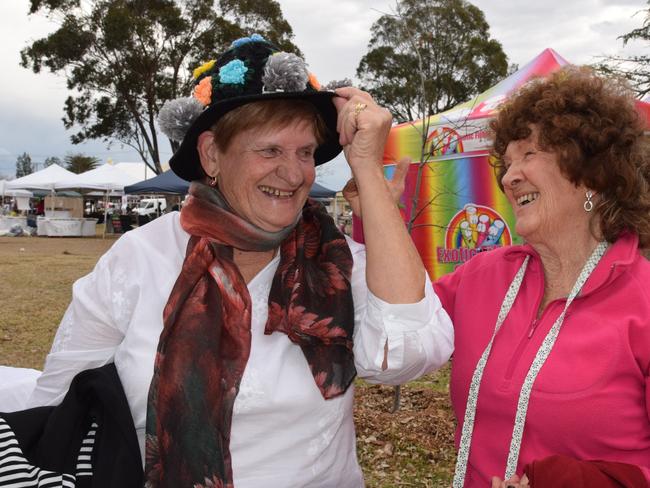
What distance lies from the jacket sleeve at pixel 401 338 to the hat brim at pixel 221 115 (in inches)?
24.5

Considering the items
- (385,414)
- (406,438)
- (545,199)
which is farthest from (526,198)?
(385,414)

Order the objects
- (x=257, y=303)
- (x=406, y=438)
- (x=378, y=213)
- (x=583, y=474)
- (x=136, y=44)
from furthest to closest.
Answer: (x=136, y=44)
(x=406, y=438)
(x=257, y=303)
(x=378, y=213)
(x=583, y=474)

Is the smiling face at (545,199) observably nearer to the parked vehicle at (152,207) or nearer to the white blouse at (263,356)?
the white blouse at (263,356)

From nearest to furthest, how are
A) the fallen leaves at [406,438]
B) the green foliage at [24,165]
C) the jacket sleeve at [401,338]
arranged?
the jacket sleeve at [401,338]
the fallen leaves at [406,438]
the green foliage at [24,165]

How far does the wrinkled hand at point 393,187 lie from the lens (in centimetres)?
175

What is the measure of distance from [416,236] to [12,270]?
31.2ft

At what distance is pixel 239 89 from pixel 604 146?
1.11m

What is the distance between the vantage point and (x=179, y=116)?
1.93 meters

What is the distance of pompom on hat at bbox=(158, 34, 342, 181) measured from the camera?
1801 millimetres

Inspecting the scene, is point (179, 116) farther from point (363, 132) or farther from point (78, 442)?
point (78, 442)

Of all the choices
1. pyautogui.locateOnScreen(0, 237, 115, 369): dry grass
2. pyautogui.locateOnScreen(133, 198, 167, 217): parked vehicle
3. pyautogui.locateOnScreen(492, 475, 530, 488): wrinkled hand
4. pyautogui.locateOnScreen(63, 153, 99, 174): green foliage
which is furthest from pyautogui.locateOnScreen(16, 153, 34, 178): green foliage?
pyautogui.locateOnScreen(492, 475, 530, 488): wrinkled hand

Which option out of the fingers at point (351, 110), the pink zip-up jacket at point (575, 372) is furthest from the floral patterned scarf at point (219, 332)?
the pink zip-up jacket at point (575, 372)

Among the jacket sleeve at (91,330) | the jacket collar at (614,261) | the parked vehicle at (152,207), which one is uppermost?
the jacket collar at (614,261)

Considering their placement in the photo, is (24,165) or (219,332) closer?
(219,332)
